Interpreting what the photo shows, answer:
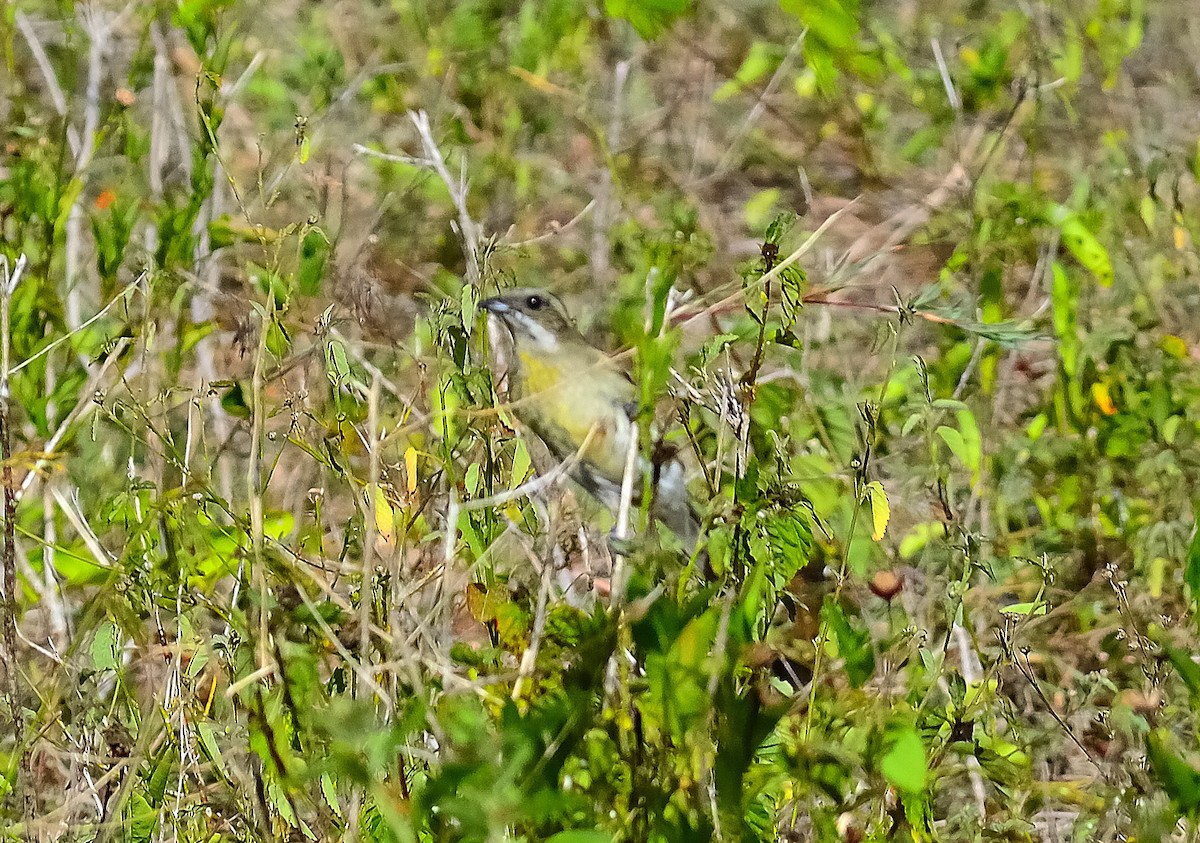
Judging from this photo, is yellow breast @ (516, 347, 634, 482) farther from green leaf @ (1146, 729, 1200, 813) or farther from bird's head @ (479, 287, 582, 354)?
green leaf @ (1146, 729, 1200, 813)

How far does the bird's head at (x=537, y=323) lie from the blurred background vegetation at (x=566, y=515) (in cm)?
40

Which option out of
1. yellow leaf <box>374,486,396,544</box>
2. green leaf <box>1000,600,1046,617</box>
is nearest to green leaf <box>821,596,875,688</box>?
green leaf <box>1000,600,1046,617</box>

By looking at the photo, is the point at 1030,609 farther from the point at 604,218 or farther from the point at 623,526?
the point at 604,218

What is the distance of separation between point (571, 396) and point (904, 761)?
1.63 m

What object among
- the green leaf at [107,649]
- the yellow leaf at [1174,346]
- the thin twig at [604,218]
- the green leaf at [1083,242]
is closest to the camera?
the green leaf at [107,649]

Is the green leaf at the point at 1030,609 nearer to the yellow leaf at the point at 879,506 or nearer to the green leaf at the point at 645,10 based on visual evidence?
the yellow leaf at the point at 879,506

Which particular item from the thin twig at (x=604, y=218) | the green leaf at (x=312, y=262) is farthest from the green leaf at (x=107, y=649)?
the thin twig at (x=604, y=218)

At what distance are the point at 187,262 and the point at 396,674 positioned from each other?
898 mm

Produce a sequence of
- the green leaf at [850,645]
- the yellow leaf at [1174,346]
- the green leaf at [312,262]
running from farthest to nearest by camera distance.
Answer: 1. the yellow leaf at [1174,346]
2. the green leaf at [312,262]
3. the green leaf at [850,645]

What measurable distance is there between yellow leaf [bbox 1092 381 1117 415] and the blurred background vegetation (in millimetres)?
31

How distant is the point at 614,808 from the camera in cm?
116

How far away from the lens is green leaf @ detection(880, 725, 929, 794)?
3.56 feet

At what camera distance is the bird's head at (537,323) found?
280 centimetres

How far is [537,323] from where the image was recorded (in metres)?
2.88
